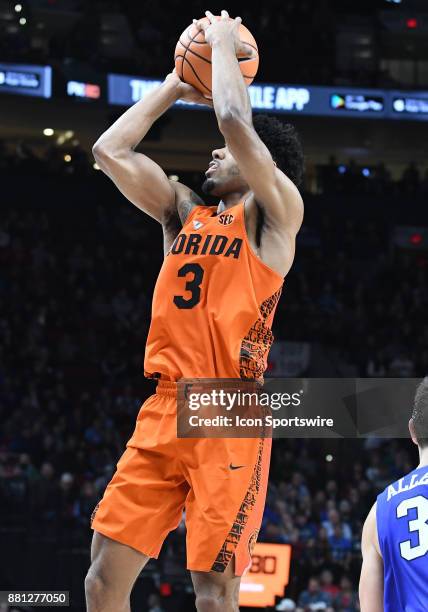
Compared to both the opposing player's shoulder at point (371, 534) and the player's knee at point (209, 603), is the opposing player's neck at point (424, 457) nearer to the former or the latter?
the opposing player's shoulder at point (371, 534)

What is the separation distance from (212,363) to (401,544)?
4.52 feet

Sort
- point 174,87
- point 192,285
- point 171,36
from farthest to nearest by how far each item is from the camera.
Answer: point 171,36 → point 174,87 → point 192,285

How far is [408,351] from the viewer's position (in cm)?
1788

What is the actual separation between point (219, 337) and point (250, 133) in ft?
2.62

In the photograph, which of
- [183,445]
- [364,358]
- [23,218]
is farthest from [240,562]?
[23,218]

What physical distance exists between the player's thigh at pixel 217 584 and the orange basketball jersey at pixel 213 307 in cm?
75

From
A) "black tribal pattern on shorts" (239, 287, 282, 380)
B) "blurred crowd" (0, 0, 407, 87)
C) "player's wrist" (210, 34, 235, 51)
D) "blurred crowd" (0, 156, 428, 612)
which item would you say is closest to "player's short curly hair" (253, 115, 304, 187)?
"player's wrist" (210, 34, 235, 51)

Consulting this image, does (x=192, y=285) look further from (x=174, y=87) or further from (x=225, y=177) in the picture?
(x=174, y=87)

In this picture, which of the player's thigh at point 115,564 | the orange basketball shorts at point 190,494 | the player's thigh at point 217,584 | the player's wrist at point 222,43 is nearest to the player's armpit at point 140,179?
the player's wrist at point 222,43

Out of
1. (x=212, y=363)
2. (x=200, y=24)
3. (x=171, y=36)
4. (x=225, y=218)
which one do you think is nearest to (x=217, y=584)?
(x=212, y=363)

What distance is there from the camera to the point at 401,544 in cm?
289

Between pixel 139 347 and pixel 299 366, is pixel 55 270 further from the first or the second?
pixel 299 366

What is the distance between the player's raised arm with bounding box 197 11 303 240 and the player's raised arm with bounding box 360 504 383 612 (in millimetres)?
1523

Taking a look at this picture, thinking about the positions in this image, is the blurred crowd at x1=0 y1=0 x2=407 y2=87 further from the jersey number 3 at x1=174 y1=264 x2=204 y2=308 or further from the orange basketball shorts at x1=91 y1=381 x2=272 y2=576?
the orange basketball shorts at x1=91 y1=381 x2=272 y2=576
